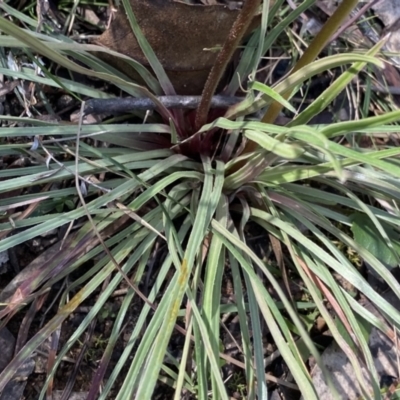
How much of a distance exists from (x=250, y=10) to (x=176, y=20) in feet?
0.90

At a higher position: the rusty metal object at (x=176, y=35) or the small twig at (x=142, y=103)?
the rusty metal object at (x=176, y=35)

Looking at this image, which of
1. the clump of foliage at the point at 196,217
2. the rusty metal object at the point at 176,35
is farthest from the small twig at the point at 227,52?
the rusty metal object at the point at 176,35

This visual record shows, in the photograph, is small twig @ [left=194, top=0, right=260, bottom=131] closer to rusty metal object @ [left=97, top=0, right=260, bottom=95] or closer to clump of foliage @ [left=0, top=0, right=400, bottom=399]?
clump of foliage @ [left=0, top=0, right=400, bottom=399]

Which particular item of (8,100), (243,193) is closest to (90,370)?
(243,193)

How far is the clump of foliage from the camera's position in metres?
0.74

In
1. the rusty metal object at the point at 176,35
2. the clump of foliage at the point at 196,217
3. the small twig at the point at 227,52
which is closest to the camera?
the small twig at the point at 227,52

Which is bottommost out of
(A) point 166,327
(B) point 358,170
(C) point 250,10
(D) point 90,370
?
(D) point 90,370

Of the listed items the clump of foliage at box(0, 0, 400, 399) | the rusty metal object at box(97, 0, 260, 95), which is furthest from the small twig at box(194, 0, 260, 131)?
the rusty metal object at box(97, 0, 260, 95)

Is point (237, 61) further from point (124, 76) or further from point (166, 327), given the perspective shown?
point (166, 327)

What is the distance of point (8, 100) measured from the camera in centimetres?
102

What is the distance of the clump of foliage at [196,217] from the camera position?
74 cm

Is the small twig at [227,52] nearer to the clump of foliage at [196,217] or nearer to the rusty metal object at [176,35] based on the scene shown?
the clump of foliage at [196,217]

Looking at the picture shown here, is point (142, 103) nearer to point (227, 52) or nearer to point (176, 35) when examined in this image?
point (176, 35)

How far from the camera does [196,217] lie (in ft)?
2.67
